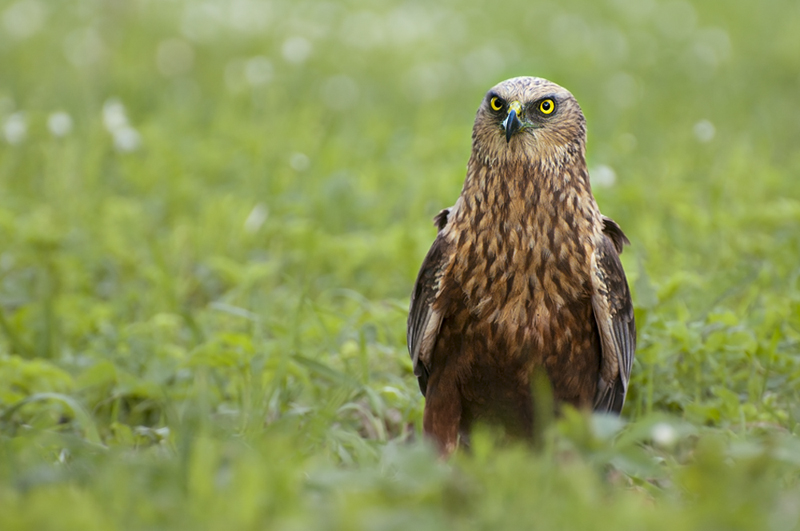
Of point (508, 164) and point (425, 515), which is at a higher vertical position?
point (508, 164)

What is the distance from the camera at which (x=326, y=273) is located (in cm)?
527

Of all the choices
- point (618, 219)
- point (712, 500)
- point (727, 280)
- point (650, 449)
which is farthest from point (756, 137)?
point (712, 500)

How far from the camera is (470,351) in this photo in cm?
330

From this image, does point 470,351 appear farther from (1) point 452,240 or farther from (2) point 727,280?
(2) point 727,280

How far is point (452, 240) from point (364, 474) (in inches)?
54.2

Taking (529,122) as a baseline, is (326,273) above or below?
below

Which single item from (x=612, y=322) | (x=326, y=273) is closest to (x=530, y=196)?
(x=612, y=322)

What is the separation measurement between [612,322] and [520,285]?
338mm

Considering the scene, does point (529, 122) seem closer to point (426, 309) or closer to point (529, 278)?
point (529, 278)

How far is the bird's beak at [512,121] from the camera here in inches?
127

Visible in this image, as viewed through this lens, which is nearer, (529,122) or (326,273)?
(529,122)

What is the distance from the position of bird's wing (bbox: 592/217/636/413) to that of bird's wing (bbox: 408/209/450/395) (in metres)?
0.52

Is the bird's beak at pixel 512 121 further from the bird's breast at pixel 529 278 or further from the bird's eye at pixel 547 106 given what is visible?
the bird's breast at pixel 529 278

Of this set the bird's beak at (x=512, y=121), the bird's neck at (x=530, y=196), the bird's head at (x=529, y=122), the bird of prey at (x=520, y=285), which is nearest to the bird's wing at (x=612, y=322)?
the bird of prey at (x=520, y=285)
